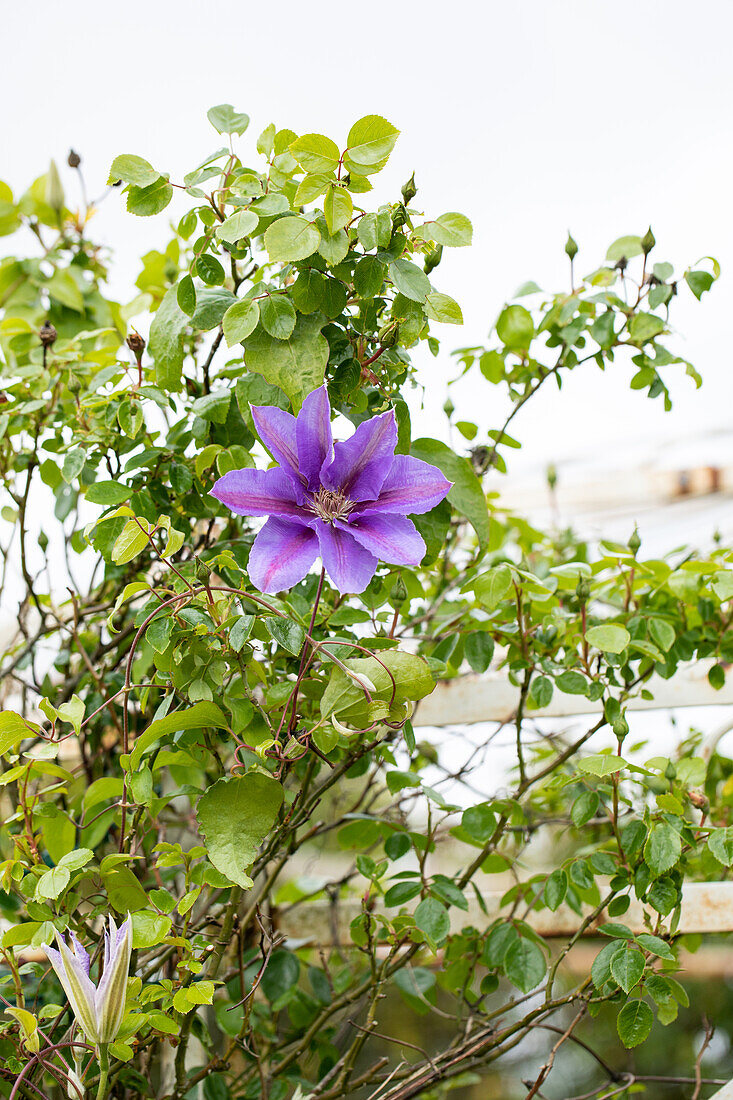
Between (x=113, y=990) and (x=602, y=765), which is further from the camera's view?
(x=602, y=765)

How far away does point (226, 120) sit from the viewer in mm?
635

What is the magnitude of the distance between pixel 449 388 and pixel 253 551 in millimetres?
559

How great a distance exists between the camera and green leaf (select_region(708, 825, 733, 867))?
634mm

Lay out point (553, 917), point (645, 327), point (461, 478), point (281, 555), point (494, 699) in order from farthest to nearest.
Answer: point (494, 699) → point (553, 917) → point (645, 327) → point (461, 478) → point (281, 555)

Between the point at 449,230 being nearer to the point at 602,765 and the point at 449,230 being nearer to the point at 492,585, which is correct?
the point at 492,585

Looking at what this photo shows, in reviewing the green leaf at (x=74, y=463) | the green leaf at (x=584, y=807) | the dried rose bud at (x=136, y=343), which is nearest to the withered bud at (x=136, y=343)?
the dried rose bud at (x=136, y=343)

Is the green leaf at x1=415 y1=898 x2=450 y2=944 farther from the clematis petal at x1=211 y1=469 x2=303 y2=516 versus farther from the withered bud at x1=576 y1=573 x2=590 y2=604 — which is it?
the clematis petal at x1=211 y1=469 x2=303 y2=516

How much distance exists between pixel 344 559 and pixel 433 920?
393 millimetres

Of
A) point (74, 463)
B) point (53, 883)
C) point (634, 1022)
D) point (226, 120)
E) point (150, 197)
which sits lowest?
point (634, 1022)

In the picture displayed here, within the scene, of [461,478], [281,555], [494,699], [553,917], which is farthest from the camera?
[494,699]

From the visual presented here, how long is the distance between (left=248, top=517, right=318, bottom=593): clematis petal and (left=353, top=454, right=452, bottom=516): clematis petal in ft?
0.12

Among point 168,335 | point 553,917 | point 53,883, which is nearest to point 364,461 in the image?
point 168,335

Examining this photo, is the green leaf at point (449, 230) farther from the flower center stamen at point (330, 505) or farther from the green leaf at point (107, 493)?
the green leaf at point (107, 493)

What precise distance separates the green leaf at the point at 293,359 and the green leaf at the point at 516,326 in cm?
35
